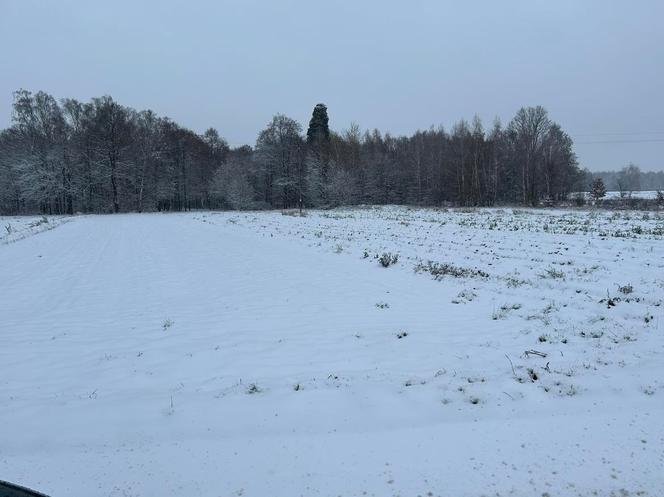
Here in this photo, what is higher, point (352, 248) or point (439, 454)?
Result: point (352, 248)

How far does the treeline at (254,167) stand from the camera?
49.9 m

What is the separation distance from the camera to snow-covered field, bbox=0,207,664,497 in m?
3.16

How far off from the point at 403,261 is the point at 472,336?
19.9ft

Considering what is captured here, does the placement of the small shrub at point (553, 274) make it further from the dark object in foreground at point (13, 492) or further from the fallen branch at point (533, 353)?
the dark object in foreground at point (13, 492)

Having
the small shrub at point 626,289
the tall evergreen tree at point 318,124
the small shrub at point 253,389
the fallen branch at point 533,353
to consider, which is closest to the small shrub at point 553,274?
the small shrub at point 626,289

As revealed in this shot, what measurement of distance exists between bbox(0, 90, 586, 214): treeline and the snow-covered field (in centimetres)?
4141

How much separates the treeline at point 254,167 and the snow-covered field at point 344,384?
41.4 metres

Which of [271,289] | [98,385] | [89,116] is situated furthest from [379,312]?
[89,116]

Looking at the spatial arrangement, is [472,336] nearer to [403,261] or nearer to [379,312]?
[379,312]

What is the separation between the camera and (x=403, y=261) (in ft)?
38.9

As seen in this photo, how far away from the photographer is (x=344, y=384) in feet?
15.0

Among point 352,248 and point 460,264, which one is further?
point 352,248

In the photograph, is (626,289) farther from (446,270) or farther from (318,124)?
(318,124)

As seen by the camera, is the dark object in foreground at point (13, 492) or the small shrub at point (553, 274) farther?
the small shrub at point (553, 274)
